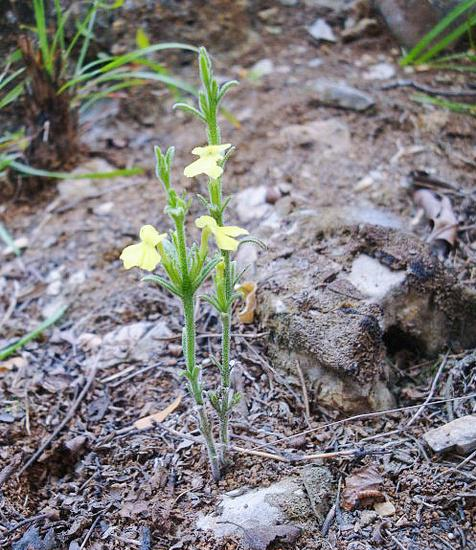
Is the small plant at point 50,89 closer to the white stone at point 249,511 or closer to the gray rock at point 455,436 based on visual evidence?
the white stone at point 249,511

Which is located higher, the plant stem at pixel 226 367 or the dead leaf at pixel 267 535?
the plant stem at pixel 226 367

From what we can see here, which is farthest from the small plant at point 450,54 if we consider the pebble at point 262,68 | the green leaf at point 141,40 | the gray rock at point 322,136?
the green leaf at point 141,40

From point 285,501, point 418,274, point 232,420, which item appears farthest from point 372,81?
point 285,501

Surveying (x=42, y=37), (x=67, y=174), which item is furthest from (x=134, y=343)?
(x=42, y=37)

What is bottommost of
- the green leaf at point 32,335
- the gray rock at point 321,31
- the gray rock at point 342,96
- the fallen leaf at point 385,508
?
the fallen leaf at point 385,508

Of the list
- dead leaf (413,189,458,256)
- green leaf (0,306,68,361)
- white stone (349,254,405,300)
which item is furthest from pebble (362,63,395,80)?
green leaf (0,306,68,361)

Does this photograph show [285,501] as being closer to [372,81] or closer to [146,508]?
[146,508]
